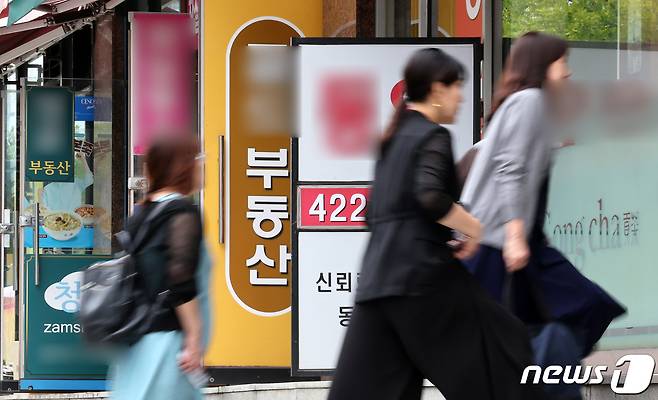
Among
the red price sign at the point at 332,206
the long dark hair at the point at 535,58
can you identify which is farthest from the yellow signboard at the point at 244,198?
the long dark hair at the point at 535,58

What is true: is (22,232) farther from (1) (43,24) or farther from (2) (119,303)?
(2) (119,303)

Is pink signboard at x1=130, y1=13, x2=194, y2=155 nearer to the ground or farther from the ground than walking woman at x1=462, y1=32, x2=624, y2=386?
farther from the ground

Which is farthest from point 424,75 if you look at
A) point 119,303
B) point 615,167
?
point 615,167

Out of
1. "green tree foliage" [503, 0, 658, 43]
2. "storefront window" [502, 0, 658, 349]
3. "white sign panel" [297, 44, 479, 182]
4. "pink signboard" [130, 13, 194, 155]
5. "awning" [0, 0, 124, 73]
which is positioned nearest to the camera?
"storefront window" [502, 0, 658, 349]

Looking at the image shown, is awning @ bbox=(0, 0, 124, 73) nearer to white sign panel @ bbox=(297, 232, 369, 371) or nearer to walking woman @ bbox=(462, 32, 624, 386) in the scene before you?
white sign panel @ bbox=(297, 232, 369, 371)

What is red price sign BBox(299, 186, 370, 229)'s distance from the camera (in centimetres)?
868

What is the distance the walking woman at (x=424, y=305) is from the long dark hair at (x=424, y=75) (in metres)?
0.10

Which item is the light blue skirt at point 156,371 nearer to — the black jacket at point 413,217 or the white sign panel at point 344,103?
the black jacket at point 413,217

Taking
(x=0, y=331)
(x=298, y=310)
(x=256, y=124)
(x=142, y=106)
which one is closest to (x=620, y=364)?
(x=298, y=310)

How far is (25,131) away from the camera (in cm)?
1194

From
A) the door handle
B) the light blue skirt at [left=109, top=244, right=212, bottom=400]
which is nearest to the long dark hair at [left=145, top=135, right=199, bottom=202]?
the light blue skirt at [left=109, top=244, right=212, bottom=400]

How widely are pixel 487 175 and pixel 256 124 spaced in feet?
17.0

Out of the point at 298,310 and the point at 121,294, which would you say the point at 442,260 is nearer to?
the point at 121,294

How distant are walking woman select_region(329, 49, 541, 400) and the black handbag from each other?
71 centimetres
